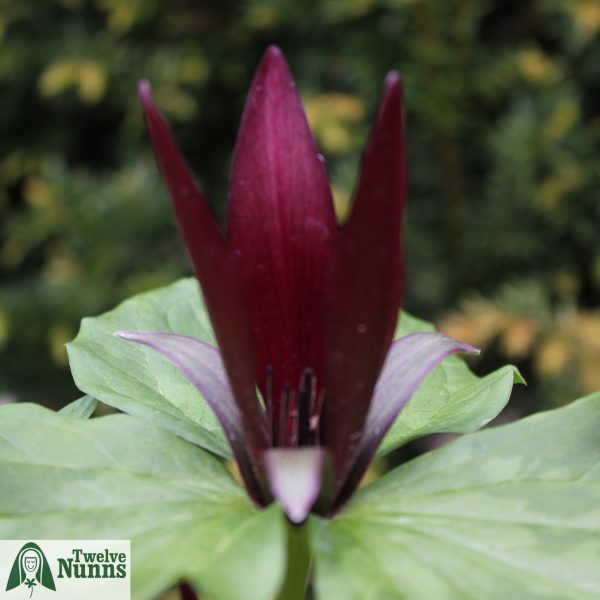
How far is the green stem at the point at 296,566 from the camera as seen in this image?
431mm

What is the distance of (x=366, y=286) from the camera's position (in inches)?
15.4

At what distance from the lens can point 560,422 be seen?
1.42 ft

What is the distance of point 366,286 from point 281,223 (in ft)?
0.19

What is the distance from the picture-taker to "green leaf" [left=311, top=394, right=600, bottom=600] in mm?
369

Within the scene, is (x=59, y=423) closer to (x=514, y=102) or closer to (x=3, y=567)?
(x=3, y=567)

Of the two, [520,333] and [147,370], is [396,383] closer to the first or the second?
[147,370]

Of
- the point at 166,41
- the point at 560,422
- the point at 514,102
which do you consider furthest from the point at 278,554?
the point at 166,41

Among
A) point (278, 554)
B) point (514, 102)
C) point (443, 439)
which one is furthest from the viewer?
point (514, 102)

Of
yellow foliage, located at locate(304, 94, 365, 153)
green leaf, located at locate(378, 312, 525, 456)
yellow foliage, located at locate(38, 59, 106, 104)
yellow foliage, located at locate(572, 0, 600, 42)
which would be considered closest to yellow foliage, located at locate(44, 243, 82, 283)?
yellow foliage, located at locate(38, 59, 106, 104)

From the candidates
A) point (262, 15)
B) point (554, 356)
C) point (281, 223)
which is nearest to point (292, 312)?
point (281, 223)

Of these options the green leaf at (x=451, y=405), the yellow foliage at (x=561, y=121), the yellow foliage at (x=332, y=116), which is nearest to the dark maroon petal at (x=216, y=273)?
the green leaf at (x=451, y=405)

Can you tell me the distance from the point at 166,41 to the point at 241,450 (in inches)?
75.1

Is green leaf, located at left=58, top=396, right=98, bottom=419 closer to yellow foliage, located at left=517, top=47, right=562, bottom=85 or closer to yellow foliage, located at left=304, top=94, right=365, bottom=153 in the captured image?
yellow foliage, located at left=304, top=94, right=365, bottom=153

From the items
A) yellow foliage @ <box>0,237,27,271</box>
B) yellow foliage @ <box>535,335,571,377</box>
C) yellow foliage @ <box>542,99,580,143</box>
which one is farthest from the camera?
yellow foliage @ <box>0,237,27,271</box>
